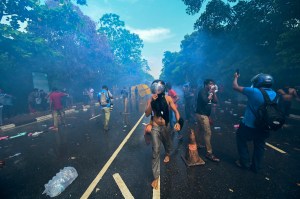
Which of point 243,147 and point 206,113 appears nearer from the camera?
point 243,147

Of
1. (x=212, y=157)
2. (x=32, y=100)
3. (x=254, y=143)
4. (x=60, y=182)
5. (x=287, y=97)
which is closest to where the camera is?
(x=60, y=182)

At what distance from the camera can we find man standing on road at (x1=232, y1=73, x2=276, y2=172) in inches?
162

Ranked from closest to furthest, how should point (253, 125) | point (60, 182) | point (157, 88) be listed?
point (157, 88) → point (60, 182) → point (253, 125)

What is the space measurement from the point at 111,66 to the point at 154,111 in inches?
1435

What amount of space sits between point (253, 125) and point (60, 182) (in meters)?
4.72

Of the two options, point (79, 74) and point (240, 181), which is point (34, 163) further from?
point (79, 74)

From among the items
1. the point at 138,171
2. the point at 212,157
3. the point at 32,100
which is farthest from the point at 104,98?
the point at 32,100

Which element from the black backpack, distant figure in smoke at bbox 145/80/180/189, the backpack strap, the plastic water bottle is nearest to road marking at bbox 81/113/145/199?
the plastic water bottle

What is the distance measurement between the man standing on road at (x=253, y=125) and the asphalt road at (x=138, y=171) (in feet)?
1.16

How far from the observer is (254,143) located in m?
4.36

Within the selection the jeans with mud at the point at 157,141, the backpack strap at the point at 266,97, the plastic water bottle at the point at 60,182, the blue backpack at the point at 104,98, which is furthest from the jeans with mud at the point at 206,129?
the blue backpack at the point at 104,98

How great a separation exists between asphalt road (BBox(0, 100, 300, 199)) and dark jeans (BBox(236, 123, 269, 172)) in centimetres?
24

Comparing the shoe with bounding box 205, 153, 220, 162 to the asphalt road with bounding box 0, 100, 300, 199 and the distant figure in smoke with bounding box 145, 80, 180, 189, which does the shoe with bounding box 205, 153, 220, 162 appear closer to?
the asphalt road with bounding box 0, 100, 300, 199

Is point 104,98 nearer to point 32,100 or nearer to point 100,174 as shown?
point 100,174
